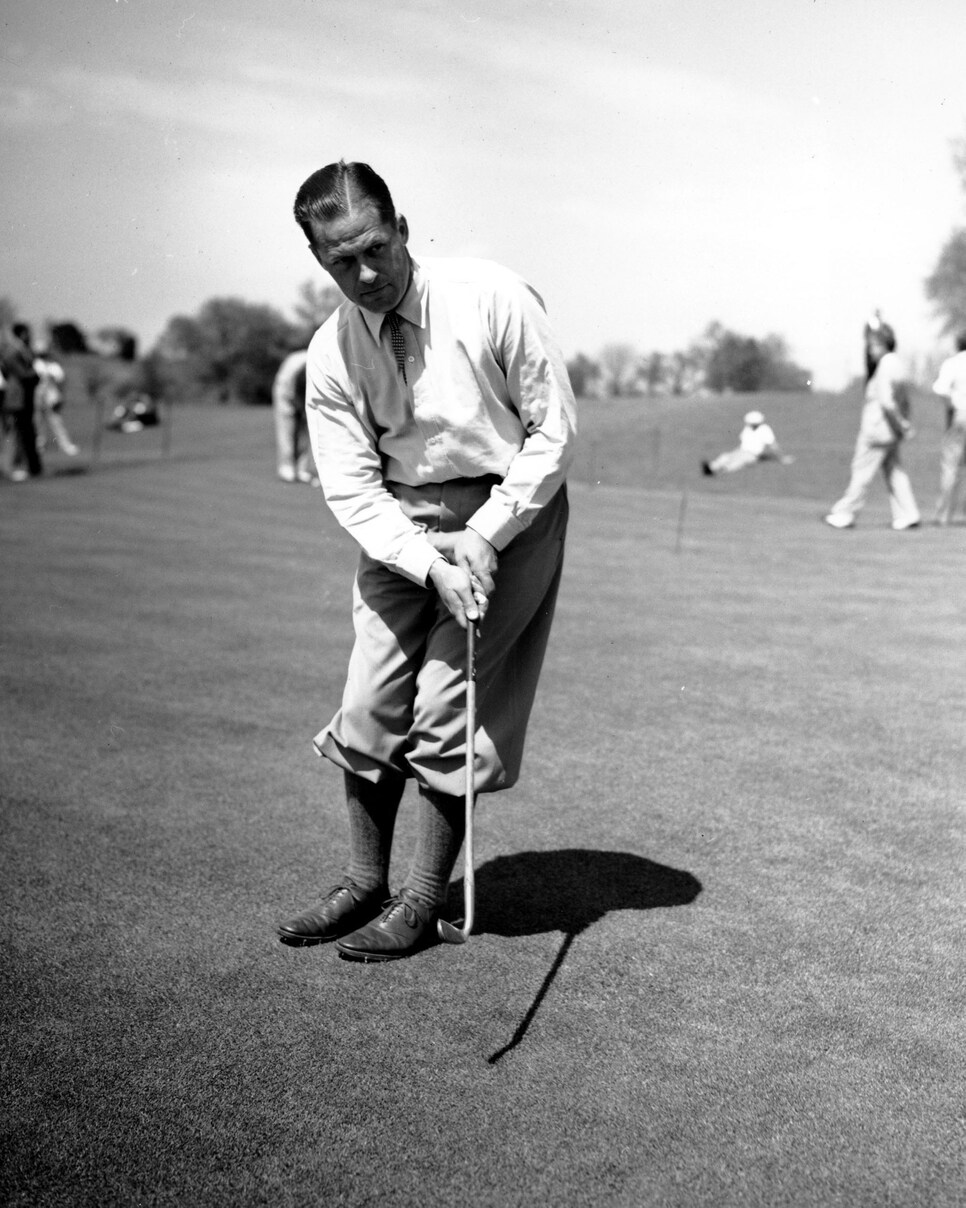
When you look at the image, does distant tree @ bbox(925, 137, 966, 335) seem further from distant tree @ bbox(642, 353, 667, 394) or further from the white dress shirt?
the white dress shirt

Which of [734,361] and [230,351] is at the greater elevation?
[734,361]

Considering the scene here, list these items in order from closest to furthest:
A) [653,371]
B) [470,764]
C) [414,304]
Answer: [414,304]
[470,764]
[653,371]

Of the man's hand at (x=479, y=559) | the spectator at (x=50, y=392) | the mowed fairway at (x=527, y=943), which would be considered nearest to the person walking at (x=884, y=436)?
the mowed fairway at (x=527, y=943)

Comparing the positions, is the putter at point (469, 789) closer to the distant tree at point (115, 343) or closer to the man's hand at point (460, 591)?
the man's hand at point (460, 591)

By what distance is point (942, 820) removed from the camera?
5.33 metres

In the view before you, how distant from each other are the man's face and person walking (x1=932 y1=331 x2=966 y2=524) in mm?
14272

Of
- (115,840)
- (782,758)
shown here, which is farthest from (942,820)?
(115,840)

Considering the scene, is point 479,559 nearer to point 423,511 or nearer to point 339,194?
point 423,511

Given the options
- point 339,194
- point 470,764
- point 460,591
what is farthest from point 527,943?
point 339,194

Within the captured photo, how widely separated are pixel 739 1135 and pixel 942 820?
8.61 ft

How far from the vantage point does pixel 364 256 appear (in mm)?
3666

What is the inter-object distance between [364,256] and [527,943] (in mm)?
1936

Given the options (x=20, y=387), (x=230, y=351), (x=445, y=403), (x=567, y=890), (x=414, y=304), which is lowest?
(x=567, y=890)

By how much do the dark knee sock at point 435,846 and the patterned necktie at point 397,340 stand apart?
47.2 inches
